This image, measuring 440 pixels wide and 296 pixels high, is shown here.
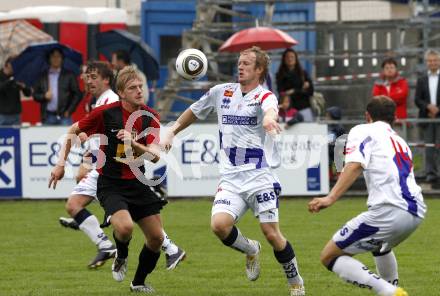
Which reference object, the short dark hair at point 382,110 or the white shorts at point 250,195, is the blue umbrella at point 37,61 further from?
the short dark hair at point 382,110

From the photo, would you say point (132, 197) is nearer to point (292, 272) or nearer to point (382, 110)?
point (292, 272)

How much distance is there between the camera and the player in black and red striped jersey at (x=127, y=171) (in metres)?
10.1

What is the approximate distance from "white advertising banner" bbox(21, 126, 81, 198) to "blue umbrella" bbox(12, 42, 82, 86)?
1748 millimetres

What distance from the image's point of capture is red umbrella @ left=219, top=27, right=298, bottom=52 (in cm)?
1942

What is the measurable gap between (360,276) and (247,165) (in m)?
1.88

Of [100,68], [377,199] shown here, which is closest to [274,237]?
[377,199]

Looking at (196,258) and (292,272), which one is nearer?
(292,272)

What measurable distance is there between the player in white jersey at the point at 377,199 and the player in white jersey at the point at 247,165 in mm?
1238

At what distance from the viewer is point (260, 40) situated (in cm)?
1934

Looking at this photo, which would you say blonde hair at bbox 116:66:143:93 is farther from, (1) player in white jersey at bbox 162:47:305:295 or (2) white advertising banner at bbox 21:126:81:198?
(2) white advertising banner at bbox 21:126:81:198

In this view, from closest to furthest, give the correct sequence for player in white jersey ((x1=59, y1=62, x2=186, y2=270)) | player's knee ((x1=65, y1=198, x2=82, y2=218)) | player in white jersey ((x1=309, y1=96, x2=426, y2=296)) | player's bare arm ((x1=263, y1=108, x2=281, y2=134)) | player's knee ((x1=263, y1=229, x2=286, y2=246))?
player in white jersey ((x1=309, y1=96, x2=426, y2=296)) → player's bare arm ((x1=263, y1=108, x2=281, y2=134)) → player's knee ((x1=263, y1=229, x2=286, y2=246)) → player in white jersey ((x1=59, y1=62, x2=186, y2=270)) → player's knee ((x1=65, y1=198, x2=82, y2=218))

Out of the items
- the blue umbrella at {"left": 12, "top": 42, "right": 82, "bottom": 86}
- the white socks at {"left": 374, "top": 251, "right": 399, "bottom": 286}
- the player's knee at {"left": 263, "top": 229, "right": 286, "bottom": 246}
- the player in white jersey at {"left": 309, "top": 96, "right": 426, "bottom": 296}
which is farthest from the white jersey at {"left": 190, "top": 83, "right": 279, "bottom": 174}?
the blue umbrella at {"left": 12, "top": 42, "right": 82, "bottom": 86}

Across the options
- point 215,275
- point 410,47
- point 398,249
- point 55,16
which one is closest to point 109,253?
point 215,275

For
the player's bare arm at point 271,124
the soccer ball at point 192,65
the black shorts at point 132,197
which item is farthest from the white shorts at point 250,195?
the soccer ball at point 192,65
